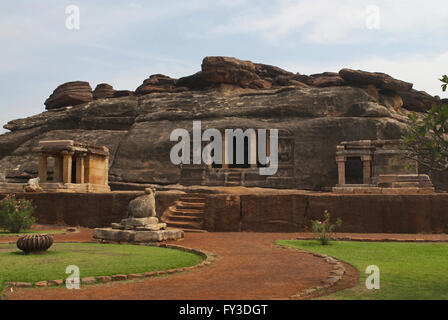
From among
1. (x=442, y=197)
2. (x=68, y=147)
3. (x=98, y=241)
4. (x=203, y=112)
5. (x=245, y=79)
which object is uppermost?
(x=245, y=79)

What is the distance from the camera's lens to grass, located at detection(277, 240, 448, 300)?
4.93 metres

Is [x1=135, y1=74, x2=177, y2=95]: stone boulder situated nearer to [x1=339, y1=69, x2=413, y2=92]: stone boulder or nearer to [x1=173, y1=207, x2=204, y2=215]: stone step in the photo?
[x1=339, y1=69, x2=413, y2=92]: stone boulder

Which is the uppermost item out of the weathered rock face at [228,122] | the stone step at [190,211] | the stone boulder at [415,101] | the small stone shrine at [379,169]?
the stone boulder at [415,101]

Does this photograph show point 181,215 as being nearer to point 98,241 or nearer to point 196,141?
point 98,241

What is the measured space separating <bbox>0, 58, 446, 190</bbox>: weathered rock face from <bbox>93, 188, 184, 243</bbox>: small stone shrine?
16.7 metres

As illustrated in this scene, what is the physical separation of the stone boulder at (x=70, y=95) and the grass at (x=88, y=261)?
38.0 metres

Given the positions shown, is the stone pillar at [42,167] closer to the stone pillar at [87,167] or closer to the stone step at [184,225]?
the stone pillar at [87,167]

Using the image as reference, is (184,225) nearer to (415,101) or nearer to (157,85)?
(157,85)

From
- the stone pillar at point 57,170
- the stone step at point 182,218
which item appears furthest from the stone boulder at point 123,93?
the stone step at point 182,218

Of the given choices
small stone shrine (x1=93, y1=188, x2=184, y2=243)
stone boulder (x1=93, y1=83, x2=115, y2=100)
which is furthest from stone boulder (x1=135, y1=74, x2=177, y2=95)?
small stone shrine (x1=93, y1=188, x2=184, y2=243)

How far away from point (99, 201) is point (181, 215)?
115 inches

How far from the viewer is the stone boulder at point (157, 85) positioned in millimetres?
45969
